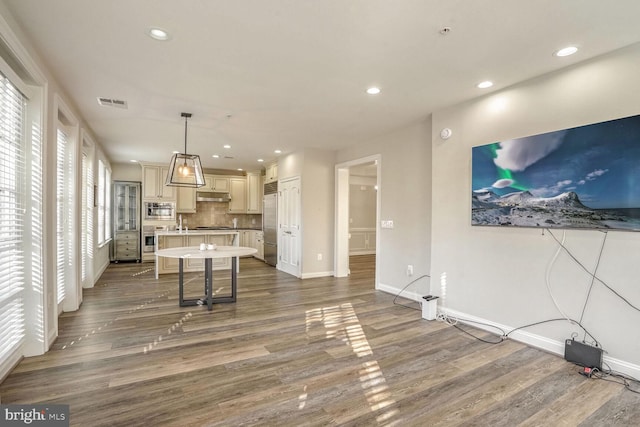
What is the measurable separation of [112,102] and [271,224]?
4.34 m

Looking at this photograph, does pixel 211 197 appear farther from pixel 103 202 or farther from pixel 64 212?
pixel 64 212

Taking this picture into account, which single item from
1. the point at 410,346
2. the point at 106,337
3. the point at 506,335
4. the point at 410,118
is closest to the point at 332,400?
the point at 410,346

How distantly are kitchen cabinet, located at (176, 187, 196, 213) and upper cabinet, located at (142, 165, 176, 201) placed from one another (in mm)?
299

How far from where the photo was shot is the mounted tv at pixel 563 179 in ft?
8.23

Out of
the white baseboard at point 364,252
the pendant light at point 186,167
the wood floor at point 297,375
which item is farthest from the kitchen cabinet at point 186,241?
the white baseboard at point 364,252

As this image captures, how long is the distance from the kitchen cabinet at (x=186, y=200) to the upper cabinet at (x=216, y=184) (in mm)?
385

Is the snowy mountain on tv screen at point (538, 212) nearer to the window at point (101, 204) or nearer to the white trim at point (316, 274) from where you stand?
the white trim at point (316, 274)

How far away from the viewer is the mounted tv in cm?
251

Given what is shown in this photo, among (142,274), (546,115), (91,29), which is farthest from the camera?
(142,274)

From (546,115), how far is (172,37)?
11.0 feet

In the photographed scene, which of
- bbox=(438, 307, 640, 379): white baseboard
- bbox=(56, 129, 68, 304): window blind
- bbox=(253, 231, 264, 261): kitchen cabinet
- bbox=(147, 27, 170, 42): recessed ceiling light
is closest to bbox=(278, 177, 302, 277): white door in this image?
bbox=(253, 231, 264, 261): kitchen cabinet

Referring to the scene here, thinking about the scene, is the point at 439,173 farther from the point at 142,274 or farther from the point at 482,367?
the point at 142,274

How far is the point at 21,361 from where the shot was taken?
264 centimetres

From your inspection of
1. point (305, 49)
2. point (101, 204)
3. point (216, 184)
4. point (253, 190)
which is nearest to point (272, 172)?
point (253, 190)
